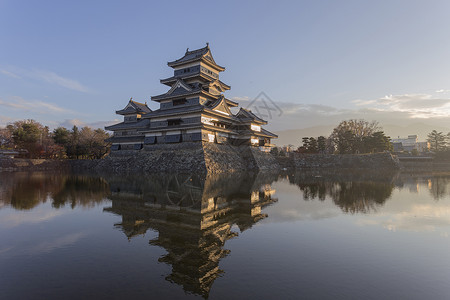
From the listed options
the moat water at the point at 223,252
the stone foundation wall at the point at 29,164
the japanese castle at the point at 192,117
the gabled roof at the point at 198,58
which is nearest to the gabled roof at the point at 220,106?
the japanese castle at the point at 192,117

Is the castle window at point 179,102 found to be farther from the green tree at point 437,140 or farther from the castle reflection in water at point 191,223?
the green tree at point 437,140

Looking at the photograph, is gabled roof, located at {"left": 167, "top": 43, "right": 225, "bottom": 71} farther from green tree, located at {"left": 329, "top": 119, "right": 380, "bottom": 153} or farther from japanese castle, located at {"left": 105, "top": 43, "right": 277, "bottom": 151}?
green tree, located at {"left": 329, "top": 119, "right": 380, "bottom": 153}

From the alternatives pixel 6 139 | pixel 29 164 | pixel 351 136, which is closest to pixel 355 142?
pixel 351 136

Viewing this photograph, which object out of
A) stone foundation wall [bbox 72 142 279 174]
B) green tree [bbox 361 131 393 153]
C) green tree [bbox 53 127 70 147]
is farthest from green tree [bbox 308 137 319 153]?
green tree [bbox 53 127 70 147]

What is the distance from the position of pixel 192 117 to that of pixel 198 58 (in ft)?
34.2

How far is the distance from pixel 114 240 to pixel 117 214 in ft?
10.8

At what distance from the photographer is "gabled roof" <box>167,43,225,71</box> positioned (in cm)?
3822

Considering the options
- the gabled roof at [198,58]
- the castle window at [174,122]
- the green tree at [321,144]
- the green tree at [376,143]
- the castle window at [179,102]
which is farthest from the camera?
the green tree at [321,144]

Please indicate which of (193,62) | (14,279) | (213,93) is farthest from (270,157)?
(14,279)

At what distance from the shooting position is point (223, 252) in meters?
5.89

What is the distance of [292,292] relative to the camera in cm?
406

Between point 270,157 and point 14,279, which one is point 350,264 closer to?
point 14,279

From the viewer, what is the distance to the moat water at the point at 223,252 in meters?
4.19

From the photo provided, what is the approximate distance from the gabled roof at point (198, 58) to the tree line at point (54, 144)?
25.8m
